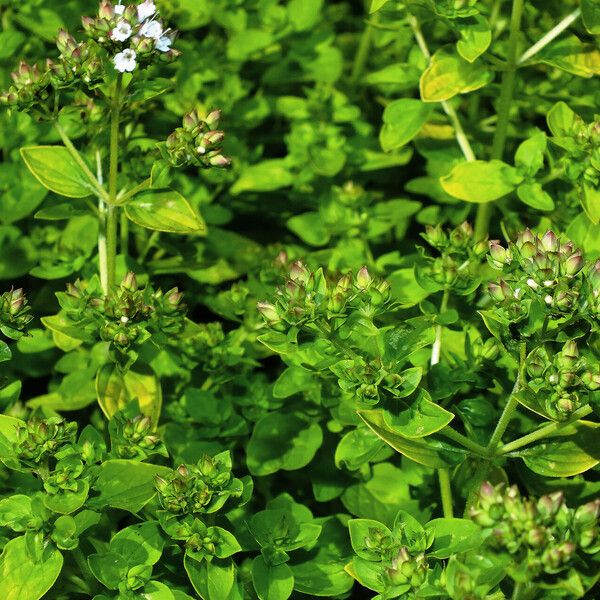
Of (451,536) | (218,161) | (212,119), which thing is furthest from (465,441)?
(212,119)

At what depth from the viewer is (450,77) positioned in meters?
3.43

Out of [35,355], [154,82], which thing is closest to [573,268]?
[154,82]

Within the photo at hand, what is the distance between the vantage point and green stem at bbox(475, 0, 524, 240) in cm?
339

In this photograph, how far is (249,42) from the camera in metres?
4.26

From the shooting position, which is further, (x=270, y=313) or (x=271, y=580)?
(x=271, y=580)

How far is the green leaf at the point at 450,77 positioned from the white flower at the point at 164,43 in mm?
900

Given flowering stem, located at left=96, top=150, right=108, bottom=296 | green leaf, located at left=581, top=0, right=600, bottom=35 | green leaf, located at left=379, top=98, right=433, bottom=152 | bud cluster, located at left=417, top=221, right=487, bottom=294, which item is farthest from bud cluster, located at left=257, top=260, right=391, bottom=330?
green leaf, located at left=581, top=0, right=600, bottom=35

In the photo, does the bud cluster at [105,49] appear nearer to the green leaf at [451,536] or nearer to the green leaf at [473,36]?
the green leaf at [473,36]

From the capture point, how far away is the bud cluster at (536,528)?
2.17m

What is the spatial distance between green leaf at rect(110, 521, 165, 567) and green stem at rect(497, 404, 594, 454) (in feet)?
3.06

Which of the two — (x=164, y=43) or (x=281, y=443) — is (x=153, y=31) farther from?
(x=281, y=443)

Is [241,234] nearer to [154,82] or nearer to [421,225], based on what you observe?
[421,225]

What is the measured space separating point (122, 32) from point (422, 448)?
141cm

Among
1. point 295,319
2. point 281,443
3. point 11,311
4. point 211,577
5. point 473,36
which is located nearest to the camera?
point 295,319
